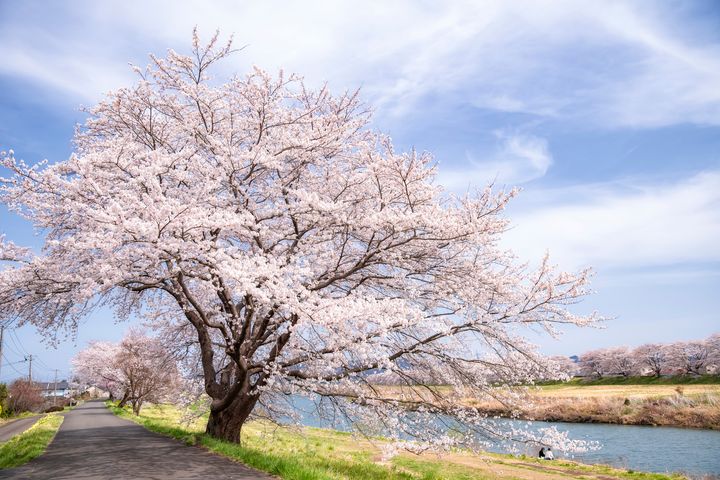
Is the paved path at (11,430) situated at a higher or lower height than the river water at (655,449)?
lower

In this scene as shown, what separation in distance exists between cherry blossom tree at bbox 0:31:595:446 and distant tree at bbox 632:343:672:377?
77465 millimetres

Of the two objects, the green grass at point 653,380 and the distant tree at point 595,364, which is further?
the distant tree at point 595,364

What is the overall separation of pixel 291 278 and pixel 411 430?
4.68 meters

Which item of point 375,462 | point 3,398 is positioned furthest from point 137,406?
point 375,462

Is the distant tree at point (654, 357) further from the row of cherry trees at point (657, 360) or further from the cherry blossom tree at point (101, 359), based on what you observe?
the cherry blossom tree at point (101, 359)

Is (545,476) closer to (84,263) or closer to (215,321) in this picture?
(215,321)

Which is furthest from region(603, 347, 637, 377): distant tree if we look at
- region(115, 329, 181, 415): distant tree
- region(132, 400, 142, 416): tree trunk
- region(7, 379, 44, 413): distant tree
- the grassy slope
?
region(7, 379, 44, 413): distant tree

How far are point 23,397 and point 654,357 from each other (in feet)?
286

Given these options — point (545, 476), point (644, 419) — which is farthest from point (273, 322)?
point (644, 419)

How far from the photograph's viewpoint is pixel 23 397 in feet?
169

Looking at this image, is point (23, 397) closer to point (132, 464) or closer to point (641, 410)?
point (132, 464)

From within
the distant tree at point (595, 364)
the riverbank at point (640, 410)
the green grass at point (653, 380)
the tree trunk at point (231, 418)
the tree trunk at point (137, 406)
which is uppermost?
the distant tree at point (595, 364)

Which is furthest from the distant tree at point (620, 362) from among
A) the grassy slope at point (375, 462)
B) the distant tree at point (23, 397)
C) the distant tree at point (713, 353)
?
the distant tree at point (23, 397)

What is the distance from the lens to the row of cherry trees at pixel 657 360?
69.8 meters
